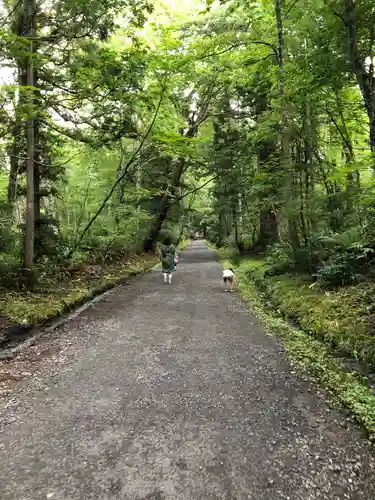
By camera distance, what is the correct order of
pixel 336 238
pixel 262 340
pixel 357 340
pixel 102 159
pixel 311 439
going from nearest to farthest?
pixel 311 439
pixel 357 340
pixel 262 340
pixel 336 238
pixel 102 159

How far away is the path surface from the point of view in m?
2.61

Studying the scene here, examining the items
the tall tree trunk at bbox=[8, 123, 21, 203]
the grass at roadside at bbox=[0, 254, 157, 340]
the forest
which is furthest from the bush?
the tall tree trunk at bbox=[8, 123, 21, 203]

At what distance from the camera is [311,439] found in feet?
10.5

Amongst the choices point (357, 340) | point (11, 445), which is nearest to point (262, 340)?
point (357, 340)

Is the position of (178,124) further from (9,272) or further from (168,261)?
(9,272)

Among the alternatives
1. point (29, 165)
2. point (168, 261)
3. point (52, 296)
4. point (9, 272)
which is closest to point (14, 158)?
point (29, 165)

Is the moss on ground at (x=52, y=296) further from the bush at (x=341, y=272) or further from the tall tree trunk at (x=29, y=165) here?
the bush at (x=341, y=272)

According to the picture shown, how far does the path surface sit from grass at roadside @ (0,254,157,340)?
1.37 meters

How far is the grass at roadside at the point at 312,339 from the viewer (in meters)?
3.80

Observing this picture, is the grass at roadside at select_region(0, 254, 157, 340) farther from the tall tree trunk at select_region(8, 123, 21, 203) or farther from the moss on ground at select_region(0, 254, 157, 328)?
the tall tree trunk at select_region(8, 123, 21, 203)

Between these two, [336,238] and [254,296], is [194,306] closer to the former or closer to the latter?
[254,296]

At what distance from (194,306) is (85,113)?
6478 millimetres

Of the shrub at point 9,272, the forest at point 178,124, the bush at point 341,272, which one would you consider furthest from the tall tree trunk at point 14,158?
the bush at point 341,272

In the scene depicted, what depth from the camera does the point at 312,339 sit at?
574 cm
